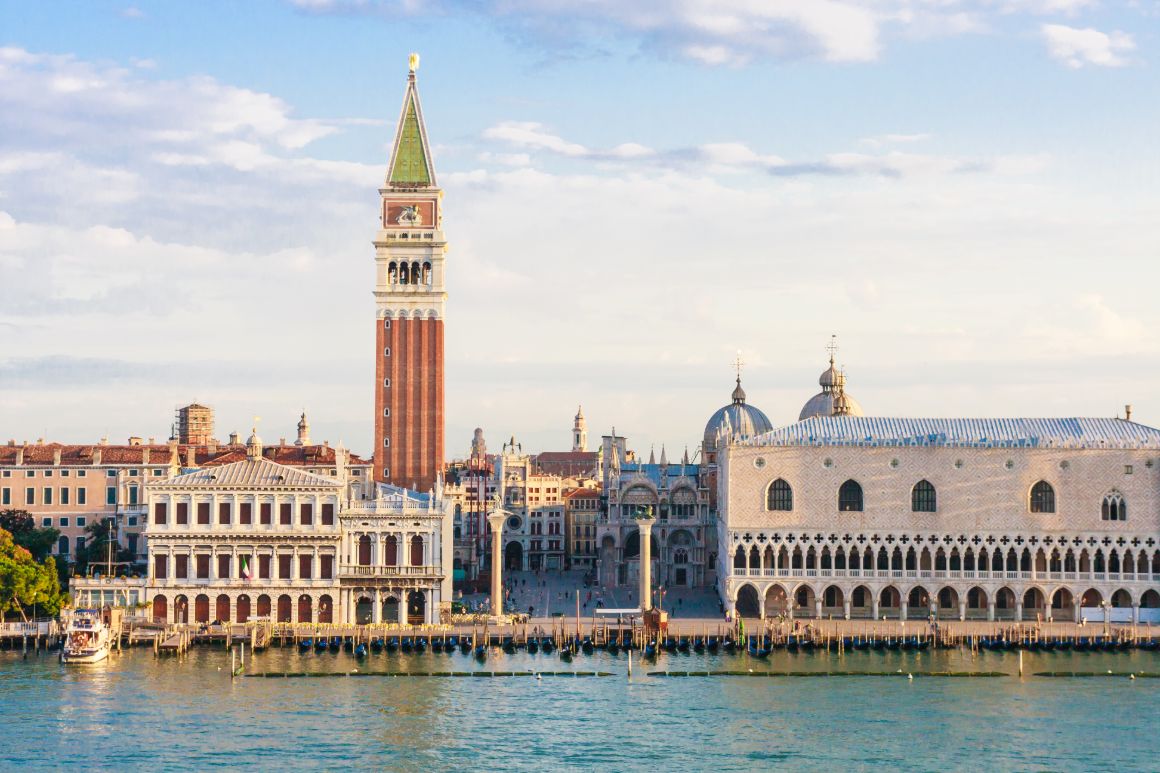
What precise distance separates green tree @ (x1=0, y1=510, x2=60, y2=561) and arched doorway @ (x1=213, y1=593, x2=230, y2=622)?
59.2 ft

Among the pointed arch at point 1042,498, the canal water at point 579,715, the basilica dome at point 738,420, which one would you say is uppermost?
the basilica dome at point 738,420

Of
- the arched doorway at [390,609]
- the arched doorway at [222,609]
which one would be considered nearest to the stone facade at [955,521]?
the arched doorway at [390,609]

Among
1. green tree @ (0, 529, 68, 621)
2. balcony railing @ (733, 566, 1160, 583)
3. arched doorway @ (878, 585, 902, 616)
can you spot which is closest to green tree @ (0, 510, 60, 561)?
green tree @ (0, 529, 68, 621)

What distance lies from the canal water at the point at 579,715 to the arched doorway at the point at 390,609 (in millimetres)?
6612

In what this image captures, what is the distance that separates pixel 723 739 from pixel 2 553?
3789 cm

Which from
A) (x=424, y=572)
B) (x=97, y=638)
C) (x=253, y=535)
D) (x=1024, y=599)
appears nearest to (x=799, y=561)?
(x=1024, y=599)

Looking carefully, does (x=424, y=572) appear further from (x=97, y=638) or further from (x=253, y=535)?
(x=97, y=638)

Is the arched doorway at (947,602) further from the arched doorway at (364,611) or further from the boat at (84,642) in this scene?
the boat at (84,642)

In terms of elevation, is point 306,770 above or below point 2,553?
below

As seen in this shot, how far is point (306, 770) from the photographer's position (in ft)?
162

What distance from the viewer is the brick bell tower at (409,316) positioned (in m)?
91.6

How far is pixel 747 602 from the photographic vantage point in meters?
81.9

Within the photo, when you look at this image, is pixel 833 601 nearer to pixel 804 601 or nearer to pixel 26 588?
pixel 804 601

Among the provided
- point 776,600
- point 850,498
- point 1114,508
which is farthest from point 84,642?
point 1114,508
